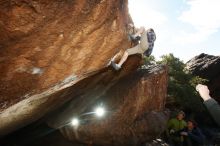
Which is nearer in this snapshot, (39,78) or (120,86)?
(39,78)

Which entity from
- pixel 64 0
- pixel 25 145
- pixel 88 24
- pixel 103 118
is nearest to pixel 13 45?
pixel 64 0

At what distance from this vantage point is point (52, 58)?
21.1 feet

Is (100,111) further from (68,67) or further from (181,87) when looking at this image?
(181,87)

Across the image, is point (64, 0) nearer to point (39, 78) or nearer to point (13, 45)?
point (13, 45)

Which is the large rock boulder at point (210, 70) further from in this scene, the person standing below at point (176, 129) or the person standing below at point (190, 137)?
the person standing below at point (176, 129)

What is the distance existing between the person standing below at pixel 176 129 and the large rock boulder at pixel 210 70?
14.2 metres

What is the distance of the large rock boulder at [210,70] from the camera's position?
27.2 meters

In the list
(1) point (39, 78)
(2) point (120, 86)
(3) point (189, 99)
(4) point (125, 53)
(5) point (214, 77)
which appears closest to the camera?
(1) point (39, 78)

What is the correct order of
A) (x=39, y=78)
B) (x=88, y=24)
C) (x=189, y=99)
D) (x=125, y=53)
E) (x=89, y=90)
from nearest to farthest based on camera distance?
(x=88, y=24) < (x=39, y=78) < (x=125, y=53) < (x=89, y=90) < (x=189, y=99)

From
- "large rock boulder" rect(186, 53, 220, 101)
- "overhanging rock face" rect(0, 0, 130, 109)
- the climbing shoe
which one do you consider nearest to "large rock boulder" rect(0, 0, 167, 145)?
"overhanging rock face" rect(0, 0, 130, 109)

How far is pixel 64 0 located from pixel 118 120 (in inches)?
281

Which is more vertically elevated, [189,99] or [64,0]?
[189,99]

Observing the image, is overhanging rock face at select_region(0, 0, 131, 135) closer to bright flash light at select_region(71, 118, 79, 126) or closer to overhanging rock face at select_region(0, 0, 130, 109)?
overhanging rock face at select_region(0, 0, 130, 109)

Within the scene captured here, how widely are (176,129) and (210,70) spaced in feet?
50.7
